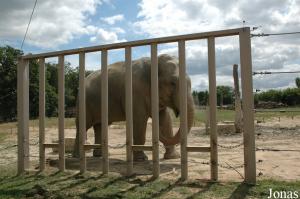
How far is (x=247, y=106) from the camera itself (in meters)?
7.30

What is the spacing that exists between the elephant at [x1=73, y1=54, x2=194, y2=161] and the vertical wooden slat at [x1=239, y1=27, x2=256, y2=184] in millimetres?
2908

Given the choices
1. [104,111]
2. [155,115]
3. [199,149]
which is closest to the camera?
[199,149]

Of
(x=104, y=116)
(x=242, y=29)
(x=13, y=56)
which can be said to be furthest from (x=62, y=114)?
(x=13, y=56)

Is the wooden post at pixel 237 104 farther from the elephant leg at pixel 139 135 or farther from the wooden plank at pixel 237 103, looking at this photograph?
the elephant leg at pixel 139 135

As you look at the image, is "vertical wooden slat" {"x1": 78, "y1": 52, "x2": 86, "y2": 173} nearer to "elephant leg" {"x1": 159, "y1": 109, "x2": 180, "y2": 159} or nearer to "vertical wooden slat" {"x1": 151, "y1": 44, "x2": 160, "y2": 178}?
"vertical wooden slat" {"x1": 151, "y1": 44, "x2": 160, "y2": 178}

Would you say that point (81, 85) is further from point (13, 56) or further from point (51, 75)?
point (51, 75)

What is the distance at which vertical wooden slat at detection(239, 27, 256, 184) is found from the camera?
7238 millimetres

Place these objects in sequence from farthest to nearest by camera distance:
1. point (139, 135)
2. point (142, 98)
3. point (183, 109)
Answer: point (142, 98)
point (139, 135)
point (183, 109)

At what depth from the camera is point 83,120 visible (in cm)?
920

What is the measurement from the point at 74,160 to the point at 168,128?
8.52 ft

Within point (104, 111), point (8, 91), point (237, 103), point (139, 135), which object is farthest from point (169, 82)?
point (8, 91)

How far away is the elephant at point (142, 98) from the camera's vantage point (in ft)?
35.2

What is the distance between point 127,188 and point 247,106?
2.39 meters

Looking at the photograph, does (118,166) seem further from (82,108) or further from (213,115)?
(213,115)
